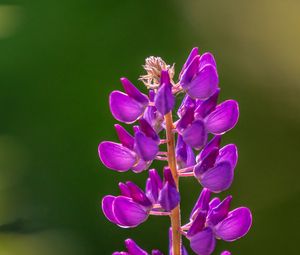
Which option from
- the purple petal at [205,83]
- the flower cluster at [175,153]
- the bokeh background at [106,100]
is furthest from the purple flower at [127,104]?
the bokeh background at [106,100]

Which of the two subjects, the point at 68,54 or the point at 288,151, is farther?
the point at 68,54

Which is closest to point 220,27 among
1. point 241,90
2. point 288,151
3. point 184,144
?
point 241,90

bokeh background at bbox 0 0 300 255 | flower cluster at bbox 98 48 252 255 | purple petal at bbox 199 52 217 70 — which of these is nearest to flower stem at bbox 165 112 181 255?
flower cluster at bbox 98 48 252 255

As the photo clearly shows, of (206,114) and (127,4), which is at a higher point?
(127,4)

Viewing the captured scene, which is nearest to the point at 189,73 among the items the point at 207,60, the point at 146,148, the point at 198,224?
the point at 207,60

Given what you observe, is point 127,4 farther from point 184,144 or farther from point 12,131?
point 184,144

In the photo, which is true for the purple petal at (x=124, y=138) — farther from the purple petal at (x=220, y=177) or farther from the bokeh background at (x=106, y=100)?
the bokeh background at (x=106, y=100)
